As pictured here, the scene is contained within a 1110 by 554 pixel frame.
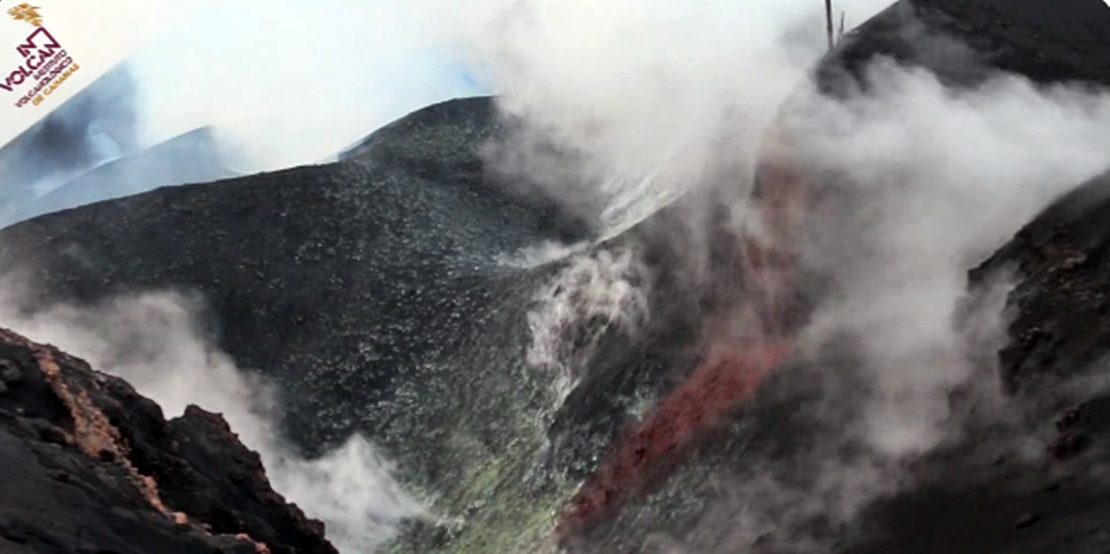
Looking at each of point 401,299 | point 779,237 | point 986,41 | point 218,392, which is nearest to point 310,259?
point 401,299

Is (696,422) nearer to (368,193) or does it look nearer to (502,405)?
(502,405)

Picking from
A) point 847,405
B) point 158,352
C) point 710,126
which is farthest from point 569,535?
point 158,352

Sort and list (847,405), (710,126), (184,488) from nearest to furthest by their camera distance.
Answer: (184,488) → (847,405) → (710,126)

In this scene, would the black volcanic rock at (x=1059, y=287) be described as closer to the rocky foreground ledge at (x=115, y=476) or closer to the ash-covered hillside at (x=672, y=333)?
the ash-covered hillside at (x=672, y=333)

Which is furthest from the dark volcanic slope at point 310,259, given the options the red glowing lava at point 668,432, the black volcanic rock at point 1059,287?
the black volcanic rock at point 1059,287

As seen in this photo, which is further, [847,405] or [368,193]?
[368,193]

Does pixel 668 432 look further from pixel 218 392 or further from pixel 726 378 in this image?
pixel 218 392

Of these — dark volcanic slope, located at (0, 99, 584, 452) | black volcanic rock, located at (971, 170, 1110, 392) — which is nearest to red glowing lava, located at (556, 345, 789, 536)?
black volcanic rock, located at (971, 170, 1110, 392)
